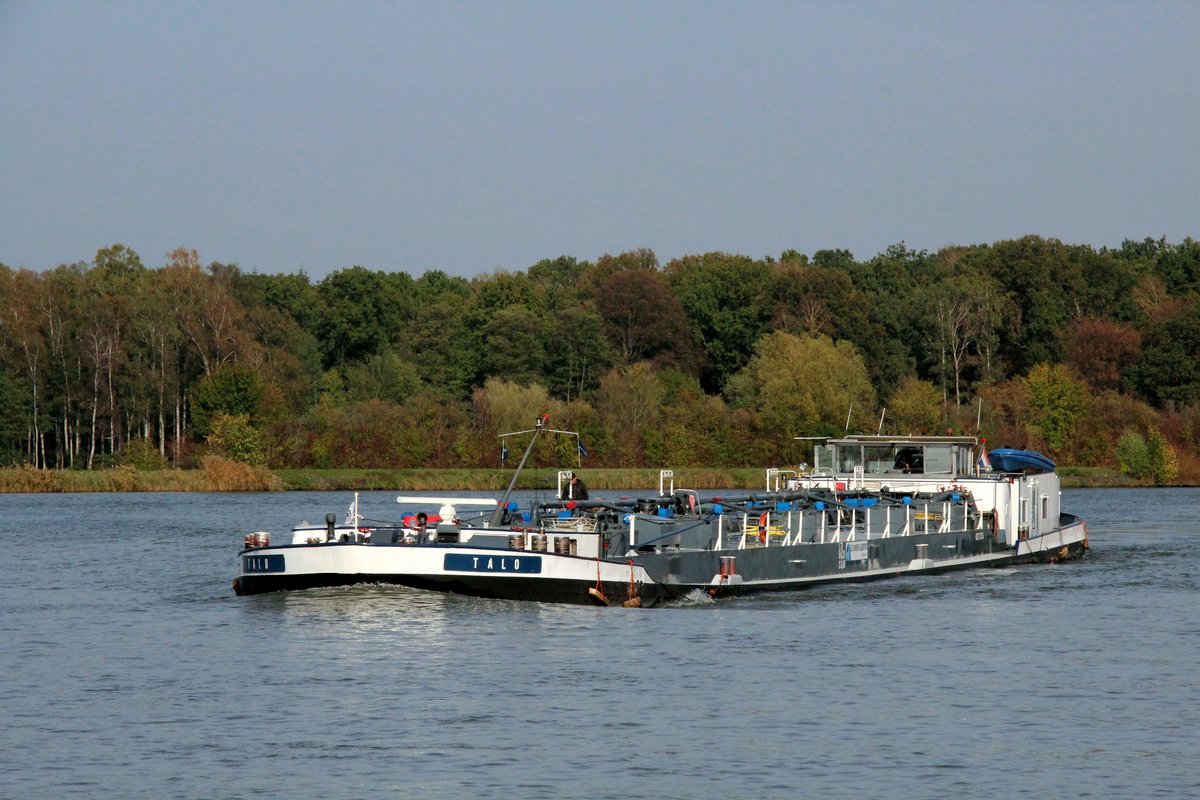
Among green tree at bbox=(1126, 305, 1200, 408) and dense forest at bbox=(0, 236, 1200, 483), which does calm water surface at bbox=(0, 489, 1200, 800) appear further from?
green tree at bbox=(1126, 305, 1200, 408)

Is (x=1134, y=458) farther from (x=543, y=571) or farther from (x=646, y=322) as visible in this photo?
(x=543, y=571)

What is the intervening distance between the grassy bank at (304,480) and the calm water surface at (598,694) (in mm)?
46805

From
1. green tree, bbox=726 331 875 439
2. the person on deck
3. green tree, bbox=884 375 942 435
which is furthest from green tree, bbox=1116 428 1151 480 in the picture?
the person on deck

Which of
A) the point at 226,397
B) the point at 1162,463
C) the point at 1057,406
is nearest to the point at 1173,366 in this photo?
the point at 1057,406

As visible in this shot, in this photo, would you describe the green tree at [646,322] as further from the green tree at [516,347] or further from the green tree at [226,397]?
the green tree at [226,397]

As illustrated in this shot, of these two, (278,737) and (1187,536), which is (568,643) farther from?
(1187,536)

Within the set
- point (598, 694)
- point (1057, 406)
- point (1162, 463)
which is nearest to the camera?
point (598, 694)

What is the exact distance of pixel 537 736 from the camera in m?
21.3

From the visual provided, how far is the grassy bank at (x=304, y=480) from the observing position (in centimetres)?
8644

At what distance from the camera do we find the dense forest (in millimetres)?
97562

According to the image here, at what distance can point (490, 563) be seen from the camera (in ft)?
102

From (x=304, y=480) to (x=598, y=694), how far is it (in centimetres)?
6622

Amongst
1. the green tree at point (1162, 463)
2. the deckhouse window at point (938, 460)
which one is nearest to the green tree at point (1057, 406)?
the green tree at point (1162, 463)

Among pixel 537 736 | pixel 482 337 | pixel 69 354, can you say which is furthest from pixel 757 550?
pixel 482 337
